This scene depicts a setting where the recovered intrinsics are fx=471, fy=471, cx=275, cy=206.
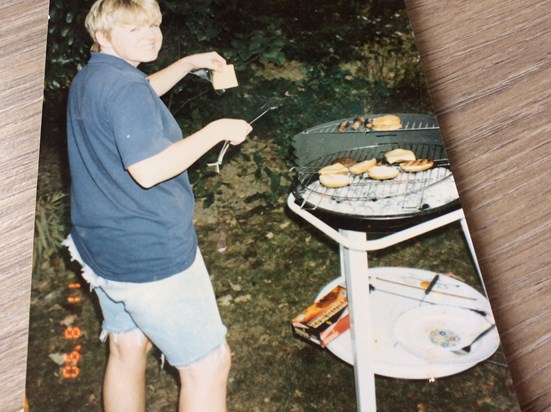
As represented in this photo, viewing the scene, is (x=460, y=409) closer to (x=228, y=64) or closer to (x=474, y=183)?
(x=474, y=183)

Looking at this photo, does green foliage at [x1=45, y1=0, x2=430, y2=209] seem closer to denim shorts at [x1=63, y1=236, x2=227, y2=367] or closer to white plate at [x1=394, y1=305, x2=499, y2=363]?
denim shorts at [x1=63, y1=236, x2=227, y2=367]

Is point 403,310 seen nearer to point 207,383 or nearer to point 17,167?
point 207,383

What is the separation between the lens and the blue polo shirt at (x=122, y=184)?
0.58 m

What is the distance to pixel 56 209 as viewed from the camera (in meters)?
0.65

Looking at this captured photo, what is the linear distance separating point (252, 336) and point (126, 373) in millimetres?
179

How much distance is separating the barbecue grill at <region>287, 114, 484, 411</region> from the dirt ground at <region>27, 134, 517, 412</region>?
0.04 m

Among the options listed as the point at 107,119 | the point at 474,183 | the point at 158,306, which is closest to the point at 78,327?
the point at 158,306

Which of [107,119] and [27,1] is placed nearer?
[107,119]

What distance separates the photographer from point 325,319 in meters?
0.79

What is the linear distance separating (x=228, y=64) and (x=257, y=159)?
0.15 meters

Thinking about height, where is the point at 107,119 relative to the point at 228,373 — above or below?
above

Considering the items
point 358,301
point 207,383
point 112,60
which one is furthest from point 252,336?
point 112,60

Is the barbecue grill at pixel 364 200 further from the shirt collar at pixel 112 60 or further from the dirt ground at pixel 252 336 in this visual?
the shirt collar at pixel 112 60

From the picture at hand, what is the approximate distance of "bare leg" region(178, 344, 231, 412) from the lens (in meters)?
0.62
